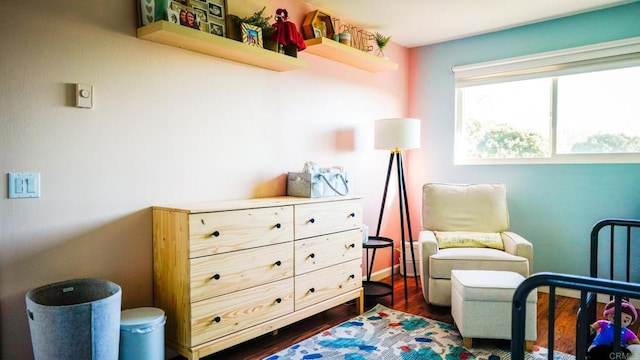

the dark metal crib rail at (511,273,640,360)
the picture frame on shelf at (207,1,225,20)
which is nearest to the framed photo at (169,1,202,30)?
the picture frame on shelf at (207,1,225,20)

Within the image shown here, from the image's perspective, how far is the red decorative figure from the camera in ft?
8.48

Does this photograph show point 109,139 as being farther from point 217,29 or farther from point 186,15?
point 217,29

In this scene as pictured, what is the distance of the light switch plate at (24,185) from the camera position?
170 centimetres

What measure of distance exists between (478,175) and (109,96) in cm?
327

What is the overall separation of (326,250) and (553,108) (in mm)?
2467

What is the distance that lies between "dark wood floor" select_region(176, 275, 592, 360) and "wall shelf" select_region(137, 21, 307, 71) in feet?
5.83

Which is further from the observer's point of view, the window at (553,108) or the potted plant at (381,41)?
the potted plant at (381,41)

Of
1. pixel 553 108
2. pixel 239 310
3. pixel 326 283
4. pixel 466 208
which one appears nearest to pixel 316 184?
pixel 326 283

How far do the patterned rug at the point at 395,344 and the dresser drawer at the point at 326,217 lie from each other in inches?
26.2

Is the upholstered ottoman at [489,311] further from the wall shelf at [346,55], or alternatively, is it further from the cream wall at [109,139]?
the wall shelf at [346,55]

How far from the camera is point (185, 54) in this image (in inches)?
90.4

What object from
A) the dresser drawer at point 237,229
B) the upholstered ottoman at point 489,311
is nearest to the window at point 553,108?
the upholstered ottoman at point 489,311

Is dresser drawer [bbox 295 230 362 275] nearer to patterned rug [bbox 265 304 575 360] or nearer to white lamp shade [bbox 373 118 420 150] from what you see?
patterned rug [bbox 265 304 575 360]

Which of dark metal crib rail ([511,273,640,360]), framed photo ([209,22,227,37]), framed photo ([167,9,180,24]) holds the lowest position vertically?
dark metal crib rail ([511,273,640,360])
